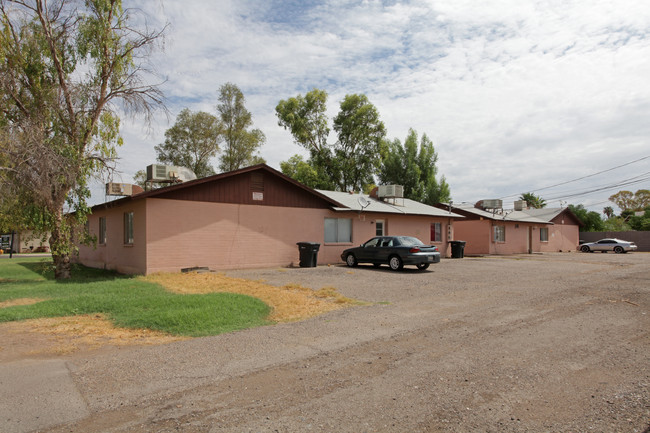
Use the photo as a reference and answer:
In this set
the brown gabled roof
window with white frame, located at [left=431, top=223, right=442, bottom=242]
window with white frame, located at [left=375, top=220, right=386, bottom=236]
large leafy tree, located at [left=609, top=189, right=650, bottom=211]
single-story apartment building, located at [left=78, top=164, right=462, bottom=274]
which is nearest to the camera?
the brown gabled roof

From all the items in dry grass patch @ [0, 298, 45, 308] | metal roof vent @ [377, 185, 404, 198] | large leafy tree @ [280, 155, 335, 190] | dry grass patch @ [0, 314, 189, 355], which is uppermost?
large leafy tree @ [280, 155, 335, 190]

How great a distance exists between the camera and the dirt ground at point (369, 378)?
3828 millimetres

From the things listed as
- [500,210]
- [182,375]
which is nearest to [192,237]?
[182,375]

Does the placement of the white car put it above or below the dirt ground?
above

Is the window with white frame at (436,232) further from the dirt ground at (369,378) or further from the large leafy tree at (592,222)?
the large leafy tree at (592,222)

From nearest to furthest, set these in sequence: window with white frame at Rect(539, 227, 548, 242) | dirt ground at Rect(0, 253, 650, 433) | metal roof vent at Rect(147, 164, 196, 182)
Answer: dirt ground at Rect(0, 253, 650, 433), metal roof vent at Rect(147, 164, 196, 182), window with white frame at Rect(539, 227, 548, 242)

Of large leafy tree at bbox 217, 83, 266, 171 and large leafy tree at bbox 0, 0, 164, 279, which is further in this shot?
large leafy tree at bbox 217, 83, 266, 171

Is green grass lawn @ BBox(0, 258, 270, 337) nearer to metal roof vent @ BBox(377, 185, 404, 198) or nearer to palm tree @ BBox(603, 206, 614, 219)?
metal roof vent @ BBox(377, 185, 404, 198)

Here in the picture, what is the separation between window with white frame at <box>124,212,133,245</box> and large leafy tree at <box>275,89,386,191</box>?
82.9ft

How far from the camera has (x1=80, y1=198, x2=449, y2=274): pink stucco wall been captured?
15508 millimetres

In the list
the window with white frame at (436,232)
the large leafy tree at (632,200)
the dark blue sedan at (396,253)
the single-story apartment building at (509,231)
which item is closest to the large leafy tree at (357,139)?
the single-story apartment building at (509,231)

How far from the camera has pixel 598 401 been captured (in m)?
4.24

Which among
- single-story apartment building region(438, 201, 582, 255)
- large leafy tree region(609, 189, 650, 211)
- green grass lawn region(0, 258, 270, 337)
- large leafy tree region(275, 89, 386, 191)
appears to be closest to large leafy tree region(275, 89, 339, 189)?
large leafy tree region(275, 89, 386, 191)

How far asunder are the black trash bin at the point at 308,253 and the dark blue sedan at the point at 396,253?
5.70 feet
